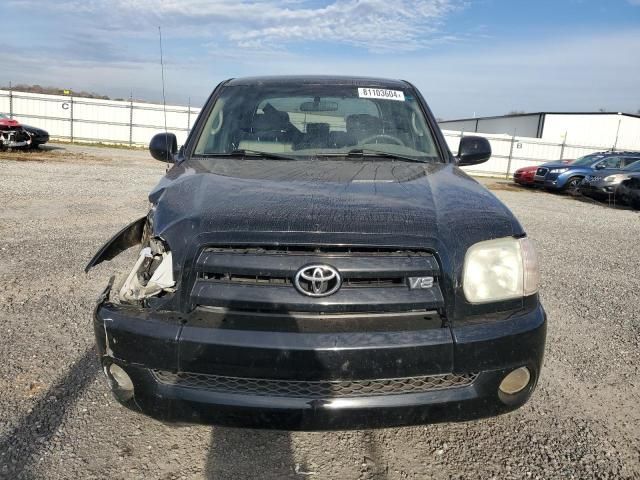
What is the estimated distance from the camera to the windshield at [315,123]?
329cm

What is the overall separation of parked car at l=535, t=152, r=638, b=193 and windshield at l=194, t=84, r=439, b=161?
15.8 metres

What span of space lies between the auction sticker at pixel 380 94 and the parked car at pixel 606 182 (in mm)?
12968

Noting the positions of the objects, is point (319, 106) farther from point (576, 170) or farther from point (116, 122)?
point (116, 122)

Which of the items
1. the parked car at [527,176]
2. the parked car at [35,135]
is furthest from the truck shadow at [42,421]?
the parked car at [527,176]

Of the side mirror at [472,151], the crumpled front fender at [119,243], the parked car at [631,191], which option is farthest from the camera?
the parked car at [631,191]

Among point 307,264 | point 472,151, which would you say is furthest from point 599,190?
point 307,264

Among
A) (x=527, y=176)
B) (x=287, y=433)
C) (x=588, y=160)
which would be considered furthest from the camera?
(x=527, y=176)

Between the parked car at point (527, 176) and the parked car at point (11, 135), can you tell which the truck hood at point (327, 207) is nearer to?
the parked car at point (11, 135)

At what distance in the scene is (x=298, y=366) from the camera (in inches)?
73.9

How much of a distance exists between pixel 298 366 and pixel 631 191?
46.8 ft

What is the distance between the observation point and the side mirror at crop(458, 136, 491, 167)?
3.66 meters

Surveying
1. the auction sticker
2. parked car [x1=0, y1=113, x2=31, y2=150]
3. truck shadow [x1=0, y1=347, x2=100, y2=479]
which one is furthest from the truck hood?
parked car [x1=0, y1=113, x2=31, y2=150]

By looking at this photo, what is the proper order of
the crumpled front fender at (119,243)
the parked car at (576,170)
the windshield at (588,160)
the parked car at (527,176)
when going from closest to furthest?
the crumpled front fender at (119,243) < the parked car at (576,170) < the windshield at (588,160) < the parked car at (527,176)

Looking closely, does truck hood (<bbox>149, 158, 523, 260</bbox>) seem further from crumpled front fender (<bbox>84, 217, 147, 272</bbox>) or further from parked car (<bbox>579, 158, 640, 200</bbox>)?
parked car (<bbox>579, 158, 640, 200</bbox>)
